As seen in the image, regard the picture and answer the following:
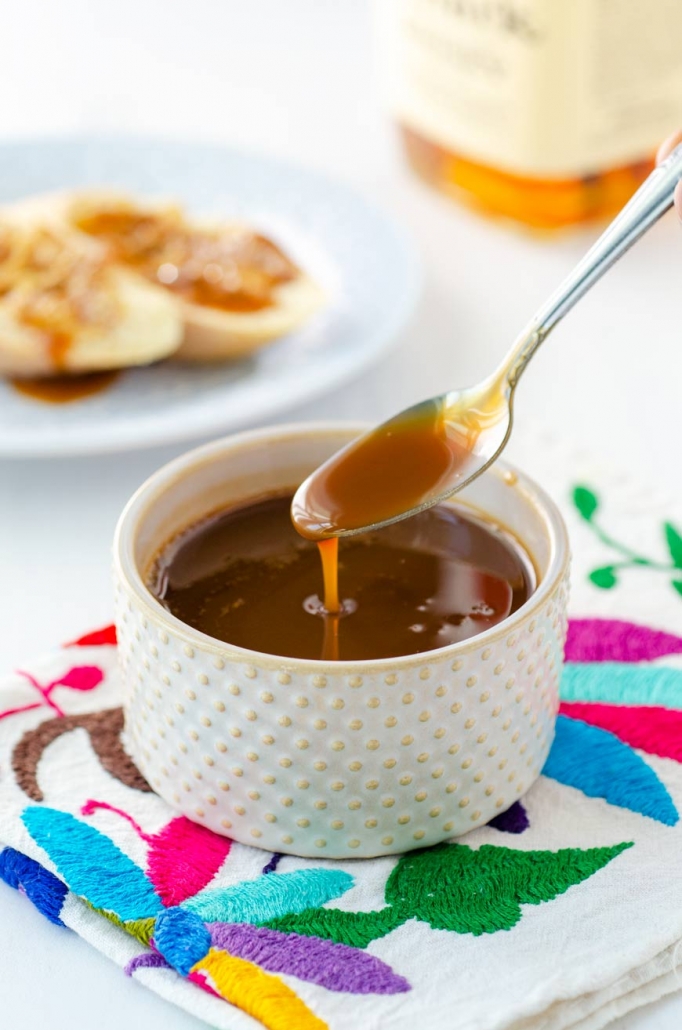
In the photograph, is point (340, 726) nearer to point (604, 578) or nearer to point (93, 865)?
point (93, 865)

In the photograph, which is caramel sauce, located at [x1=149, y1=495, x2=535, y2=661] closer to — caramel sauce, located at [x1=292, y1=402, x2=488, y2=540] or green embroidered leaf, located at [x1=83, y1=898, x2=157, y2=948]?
caramel sauce, located at [x1=292, y1=402, x2=488, y2=540]

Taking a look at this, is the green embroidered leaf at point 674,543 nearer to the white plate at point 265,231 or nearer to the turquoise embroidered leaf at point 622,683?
the turquoise embroidered leaf at point 622,683

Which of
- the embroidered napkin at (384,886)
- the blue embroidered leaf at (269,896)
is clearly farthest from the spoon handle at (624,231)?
the blue embroidered leaf at (269,896)

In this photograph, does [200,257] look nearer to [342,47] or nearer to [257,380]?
[257,380]

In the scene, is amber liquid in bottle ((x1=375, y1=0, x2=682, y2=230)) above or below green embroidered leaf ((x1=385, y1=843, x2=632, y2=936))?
above

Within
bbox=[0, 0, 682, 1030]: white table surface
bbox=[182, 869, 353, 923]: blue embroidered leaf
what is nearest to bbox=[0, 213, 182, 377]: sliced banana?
bbox=[0, 0, 682, 1030]: white table surface

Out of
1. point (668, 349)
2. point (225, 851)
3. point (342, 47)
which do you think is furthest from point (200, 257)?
point (342, 47)
